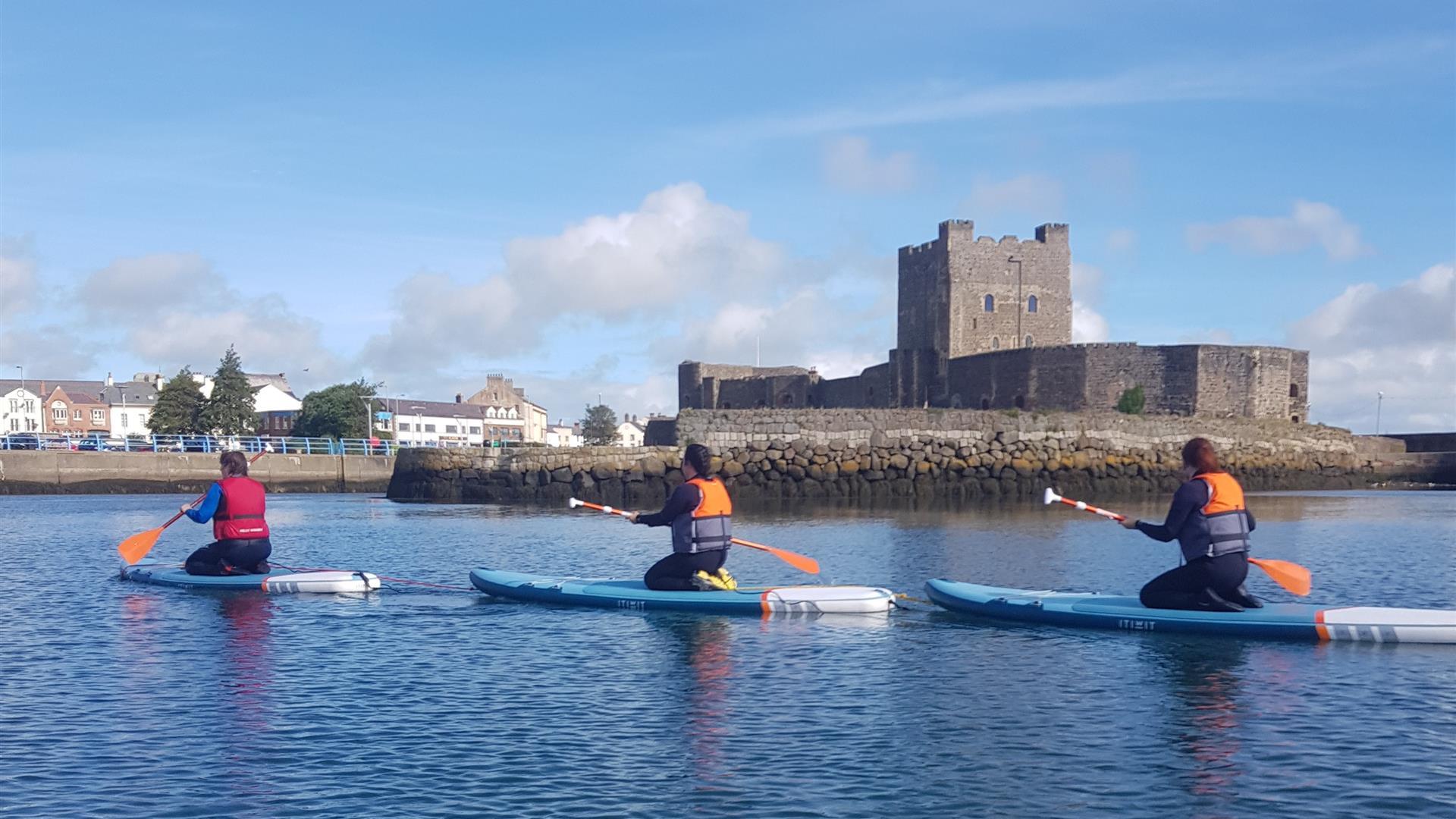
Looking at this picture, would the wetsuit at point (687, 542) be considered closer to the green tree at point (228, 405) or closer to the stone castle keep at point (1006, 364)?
the stone castle keep at point (1006, 364)

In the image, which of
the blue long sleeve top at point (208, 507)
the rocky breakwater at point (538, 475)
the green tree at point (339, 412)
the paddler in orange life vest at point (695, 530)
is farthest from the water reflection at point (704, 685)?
the green tree at point (339, 412)

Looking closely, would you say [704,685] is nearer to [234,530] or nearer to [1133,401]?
→ [234,530]

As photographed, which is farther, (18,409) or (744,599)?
(18,409)

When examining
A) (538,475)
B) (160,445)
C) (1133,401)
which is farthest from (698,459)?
(160,445)

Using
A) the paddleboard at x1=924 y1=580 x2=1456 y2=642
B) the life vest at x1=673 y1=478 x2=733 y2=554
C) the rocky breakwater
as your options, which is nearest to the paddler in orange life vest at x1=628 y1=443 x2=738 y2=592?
the life vest at x1=673 y1=478 x2=733 y2=554

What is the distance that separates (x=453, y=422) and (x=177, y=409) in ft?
158

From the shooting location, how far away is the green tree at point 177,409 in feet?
212

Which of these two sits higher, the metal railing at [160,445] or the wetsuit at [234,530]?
the metal railing at [160,445]

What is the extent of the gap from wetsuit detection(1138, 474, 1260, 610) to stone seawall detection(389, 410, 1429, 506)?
22660mm

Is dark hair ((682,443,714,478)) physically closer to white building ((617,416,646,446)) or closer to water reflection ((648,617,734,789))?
water reflection ((648,617,734,789))

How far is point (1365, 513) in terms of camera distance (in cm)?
2573

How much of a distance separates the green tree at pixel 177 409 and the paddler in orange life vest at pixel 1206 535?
199ft

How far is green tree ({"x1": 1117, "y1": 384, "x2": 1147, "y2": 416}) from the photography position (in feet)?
138

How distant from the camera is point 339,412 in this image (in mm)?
78250
